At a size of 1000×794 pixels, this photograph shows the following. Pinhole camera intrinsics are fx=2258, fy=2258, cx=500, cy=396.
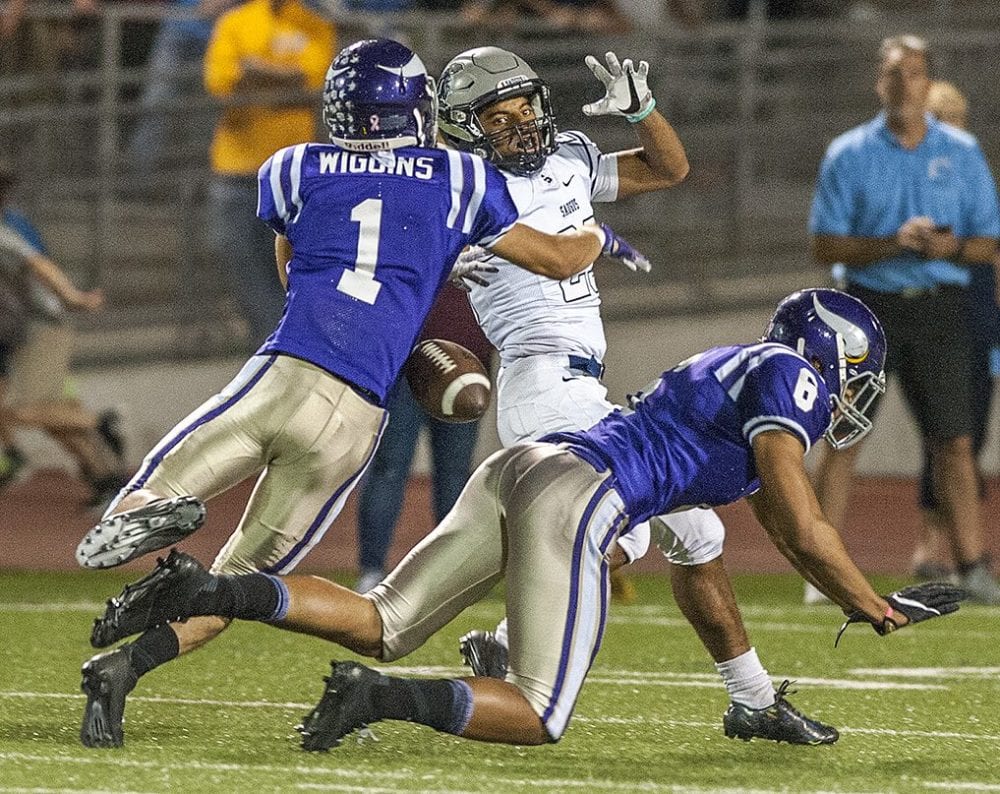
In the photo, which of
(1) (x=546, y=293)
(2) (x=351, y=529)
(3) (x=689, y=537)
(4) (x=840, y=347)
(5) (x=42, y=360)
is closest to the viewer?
(4) (x=840, y=347)

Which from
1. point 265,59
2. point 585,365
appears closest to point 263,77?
point 265,59

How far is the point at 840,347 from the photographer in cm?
519

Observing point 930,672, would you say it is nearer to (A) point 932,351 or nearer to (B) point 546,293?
(B) point 546,293

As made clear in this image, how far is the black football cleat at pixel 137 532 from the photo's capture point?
4863 mm

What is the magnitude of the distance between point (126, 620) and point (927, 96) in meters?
5.06

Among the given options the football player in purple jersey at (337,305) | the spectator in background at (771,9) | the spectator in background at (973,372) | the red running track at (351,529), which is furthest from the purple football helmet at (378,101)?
the spectator in background at (771,9)

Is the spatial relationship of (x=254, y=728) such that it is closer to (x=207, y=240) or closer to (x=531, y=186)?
(x=531, y=186)

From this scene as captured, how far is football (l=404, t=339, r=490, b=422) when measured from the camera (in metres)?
5.70

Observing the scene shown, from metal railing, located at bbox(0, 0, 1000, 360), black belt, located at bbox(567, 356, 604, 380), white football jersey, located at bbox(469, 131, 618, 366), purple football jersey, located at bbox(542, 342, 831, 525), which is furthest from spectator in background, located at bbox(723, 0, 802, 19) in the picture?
purple football jersey, located at bbox(542, 342, 831, 525)

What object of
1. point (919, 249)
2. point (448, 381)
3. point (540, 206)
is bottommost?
point (919, 249)

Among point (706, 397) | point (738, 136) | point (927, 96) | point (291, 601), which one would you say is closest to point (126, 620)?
point (291, 601)

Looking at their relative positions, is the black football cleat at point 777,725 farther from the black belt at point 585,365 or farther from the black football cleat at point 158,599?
the black football cleat at point 158,599

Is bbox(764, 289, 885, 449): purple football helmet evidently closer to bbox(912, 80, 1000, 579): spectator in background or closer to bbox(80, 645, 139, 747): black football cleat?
bbox(80, 645, 139, 747): black football cleat

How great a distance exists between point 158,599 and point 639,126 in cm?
213
